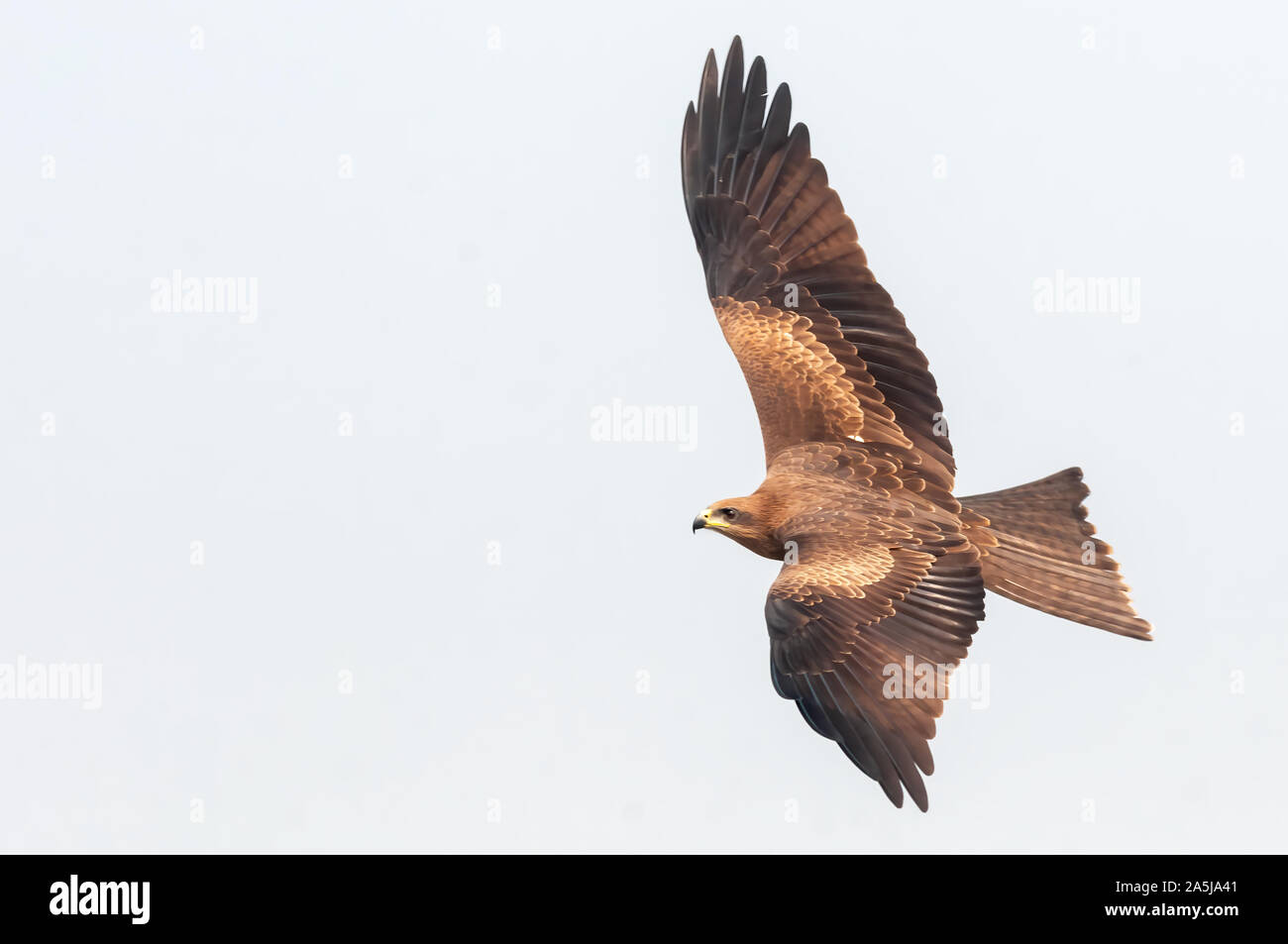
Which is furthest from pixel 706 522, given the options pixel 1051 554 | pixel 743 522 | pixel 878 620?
pixel 1051 554

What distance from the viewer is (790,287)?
14.2 meters

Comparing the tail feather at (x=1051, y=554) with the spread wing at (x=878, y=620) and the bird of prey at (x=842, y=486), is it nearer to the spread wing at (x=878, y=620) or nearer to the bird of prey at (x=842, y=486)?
the bird of prey at (x=842, y=486)

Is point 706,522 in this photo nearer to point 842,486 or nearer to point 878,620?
point 842,486

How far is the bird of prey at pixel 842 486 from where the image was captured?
1201cm

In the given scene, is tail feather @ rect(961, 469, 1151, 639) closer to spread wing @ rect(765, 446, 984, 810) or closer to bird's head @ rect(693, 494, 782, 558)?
spread wing @ rect(765, 446, 984, 810)

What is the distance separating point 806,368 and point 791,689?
2.83 metres

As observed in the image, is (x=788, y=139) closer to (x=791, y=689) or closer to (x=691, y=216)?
(x=691, y=216)

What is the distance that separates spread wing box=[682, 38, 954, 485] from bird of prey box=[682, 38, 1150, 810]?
12 millimetres

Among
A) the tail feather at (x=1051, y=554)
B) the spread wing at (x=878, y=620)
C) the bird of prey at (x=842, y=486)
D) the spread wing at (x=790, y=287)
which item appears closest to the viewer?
the spread wing at (x=878, y=620)

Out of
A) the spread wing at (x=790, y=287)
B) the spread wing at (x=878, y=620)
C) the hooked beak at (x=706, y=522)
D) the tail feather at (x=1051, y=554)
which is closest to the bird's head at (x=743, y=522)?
the hooked beak at (x=706, y=522)

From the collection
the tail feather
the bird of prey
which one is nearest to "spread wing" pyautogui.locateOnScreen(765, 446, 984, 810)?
the bird of prey

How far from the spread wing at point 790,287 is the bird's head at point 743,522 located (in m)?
0.73

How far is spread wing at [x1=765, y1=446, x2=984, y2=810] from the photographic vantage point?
1151 cm

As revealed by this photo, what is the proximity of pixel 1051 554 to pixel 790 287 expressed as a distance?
262 centimetres
